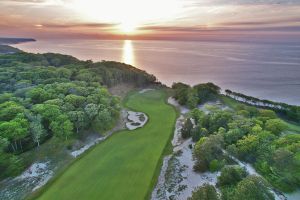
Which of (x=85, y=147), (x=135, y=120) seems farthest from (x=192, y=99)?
(x=85, y=147)

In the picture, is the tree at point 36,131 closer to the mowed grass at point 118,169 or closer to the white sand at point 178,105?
the mowed grass at point 118,169

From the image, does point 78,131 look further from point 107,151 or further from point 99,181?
point 99,181

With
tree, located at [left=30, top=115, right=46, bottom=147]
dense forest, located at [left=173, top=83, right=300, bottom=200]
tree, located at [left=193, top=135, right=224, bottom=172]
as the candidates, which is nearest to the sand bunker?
dense forest, located at [left=173, top=83, right=300, bottom=200]

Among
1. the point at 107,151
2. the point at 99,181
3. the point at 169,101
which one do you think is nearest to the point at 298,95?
the point at 169,101

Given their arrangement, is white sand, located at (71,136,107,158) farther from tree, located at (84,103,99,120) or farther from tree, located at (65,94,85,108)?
tree, located at (65,94,85,108)

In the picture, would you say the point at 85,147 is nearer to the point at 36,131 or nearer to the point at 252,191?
the point at 36,131

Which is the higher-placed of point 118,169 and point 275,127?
point 275,127
